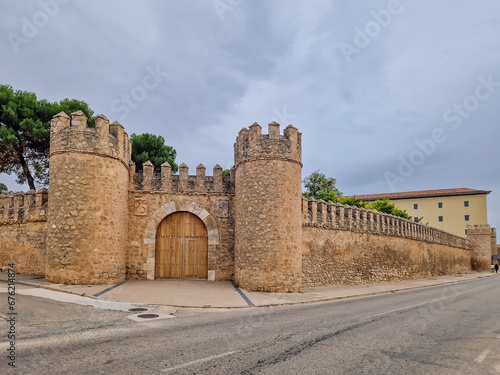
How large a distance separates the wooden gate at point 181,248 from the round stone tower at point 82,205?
2114mm

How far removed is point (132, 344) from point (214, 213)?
10.4 m

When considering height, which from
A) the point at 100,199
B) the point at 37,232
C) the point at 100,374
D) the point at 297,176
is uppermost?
the point at 297,176

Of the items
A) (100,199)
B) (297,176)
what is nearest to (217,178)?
(297,176)

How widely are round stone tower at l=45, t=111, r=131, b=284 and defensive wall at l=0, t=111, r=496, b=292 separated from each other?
0.11ft

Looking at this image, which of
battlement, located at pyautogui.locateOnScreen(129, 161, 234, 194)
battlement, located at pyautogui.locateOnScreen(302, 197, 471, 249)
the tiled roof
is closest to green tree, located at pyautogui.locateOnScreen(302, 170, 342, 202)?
battlement, located at pyautogui.locateOnScreen(302, 197, 471, 249)

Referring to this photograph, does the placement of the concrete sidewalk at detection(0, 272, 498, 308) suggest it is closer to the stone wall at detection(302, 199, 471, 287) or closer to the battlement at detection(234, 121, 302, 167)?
the stone wall at detection(302, 199, 471, 287)

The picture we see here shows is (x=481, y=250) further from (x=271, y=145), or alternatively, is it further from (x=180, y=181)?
(x=180, y=181)

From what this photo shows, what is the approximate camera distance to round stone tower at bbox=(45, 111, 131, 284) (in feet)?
42.2

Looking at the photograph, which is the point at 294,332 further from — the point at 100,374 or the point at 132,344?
the point at 100,374

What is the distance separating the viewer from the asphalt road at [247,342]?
16.5 ft

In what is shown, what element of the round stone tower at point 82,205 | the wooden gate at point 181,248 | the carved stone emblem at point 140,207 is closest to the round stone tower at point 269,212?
the wooden gate at point 181,248

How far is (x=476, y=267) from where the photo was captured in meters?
48.9

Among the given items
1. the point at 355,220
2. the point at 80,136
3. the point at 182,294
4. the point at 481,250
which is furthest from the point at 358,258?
the point at 481,250

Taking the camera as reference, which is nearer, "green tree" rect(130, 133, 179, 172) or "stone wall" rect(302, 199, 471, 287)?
"stone wall" rect(302, 199, 471, 287)
